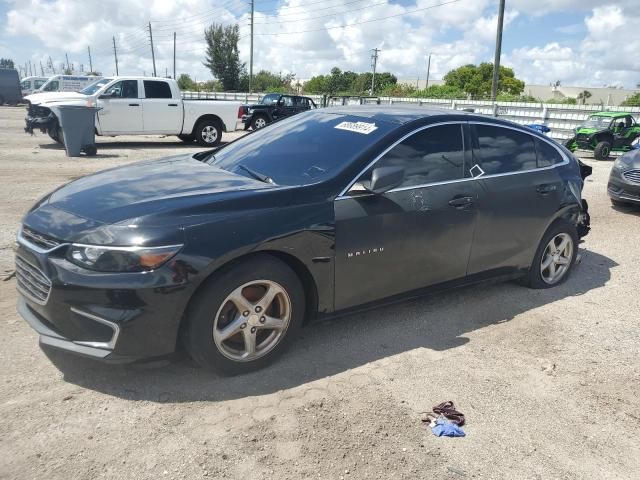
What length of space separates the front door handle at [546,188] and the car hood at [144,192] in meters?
2.56

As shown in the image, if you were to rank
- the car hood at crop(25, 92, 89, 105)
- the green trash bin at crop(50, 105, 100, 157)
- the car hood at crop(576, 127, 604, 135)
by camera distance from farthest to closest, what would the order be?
the car hood at crop(576, 127, 604, 135) < the car hood at crop(25, 92, 89, 105) < the green trash bin at crop(50, 105, 100, 157)

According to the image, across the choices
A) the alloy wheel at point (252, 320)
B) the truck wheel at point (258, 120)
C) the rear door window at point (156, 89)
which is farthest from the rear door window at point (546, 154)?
the truck wheel at point (258, 120)

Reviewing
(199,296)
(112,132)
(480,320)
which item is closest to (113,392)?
(199,296)

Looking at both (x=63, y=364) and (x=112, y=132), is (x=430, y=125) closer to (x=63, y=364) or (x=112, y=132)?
(x=63, y=364)

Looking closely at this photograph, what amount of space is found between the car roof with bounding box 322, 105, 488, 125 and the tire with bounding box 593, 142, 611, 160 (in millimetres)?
14373

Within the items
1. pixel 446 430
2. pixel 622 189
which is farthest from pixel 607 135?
pixel 446 430

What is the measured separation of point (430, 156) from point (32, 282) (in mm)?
2783

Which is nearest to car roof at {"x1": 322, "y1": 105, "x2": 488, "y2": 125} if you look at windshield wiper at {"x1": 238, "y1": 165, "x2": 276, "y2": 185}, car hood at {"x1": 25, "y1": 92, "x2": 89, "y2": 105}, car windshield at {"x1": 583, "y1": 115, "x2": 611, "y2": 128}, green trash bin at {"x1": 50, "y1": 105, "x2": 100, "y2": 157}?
windshield wiper at {"x1": 238, "y1": 165, "x2": 276, "y2": 185}

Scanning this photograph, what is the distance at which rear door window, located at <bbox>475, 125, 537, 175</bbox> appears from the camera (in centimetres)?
422

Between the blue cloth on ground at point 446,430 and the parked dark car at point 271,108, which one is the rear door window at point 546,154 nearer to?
the blue cloth on ground at point 446,430

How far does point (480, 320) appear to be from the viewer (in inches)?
166

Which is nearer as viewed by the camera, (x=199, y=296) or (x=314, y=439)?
(x=314, y=439)

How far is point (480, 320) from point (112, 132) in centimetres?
1283

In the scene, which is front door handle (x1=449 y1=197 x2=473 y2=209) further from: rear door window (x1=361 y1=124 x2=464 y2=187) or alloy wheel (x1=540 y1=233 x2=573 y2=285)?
alloy wheel (x1=540 y1=233 x2=573 y2=285)
